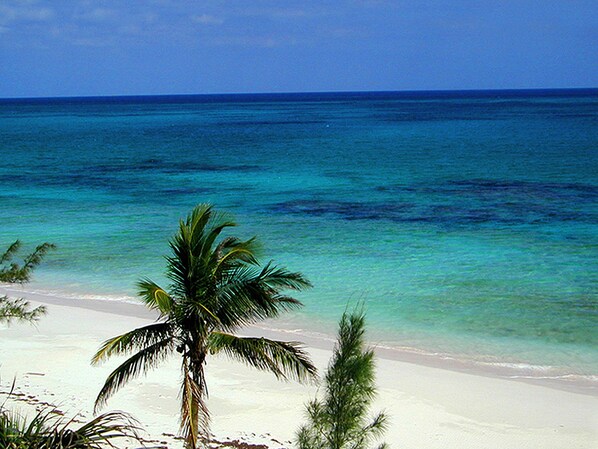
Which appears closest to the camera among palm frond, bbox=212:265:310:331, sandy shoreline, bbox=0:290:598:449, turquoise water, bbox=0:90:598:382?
palm frond, bbox=212:265:310:331

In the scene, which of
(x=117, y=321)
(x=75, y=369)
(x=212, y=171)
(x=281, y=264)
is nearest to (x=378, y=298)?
(x=281, y=264)

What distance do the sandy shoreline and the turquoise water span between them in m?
2.05

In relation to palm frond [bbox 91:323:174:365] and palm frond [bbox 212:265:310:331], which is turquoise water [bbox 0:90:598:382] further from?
palm frond [bbox 91:323:174:365]

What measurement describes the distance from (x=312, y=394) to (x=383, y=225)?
1791 cm

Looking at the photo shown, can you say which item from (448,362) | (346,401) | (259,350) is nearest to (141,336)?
(259,350)

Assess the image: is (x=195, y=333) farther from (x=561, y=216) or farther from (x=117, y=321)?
(x=561, y=216)

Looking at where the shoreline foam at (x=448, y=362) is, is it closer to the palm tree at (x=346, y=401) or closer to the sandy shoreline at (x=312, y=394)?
the sandy shoreline at (x=312, y=394)

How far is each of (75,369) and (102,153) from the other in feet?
176

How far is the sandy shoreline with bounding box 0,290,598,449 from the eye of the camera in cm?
1389

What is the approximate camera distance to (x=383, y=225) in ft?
109

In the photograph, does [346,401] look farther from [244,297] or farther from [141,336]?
[141,336]

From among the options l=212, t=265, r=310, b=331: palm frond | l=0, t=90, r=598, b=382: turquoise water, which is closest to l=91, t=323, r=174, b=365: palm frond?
l=212, t=265, r=310, b=331: palm frond

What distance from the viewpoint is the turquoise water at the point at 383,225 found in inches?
828

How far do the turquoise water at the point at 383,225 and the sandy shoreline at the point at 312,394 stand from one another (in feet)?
6.72
